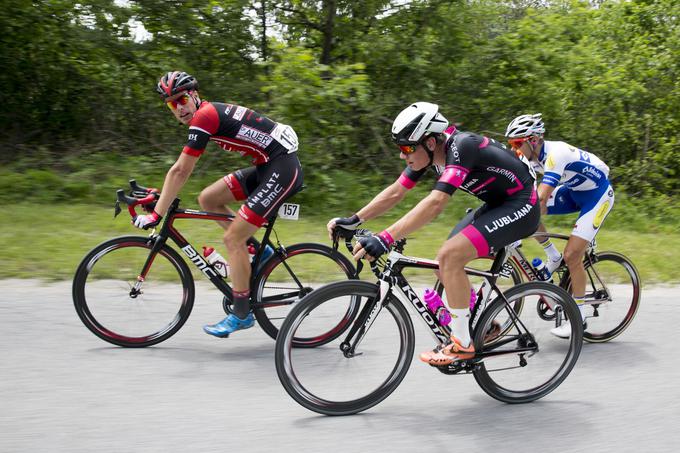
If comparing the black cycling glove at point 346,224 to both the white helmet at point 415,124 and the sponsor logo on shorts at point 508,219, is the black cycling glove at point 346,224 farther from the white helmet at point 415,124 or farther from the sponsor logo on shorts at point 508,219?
the sponsor logo on shorts at point 508,219

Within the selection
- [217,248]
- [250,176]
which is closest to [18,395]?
[250,176]

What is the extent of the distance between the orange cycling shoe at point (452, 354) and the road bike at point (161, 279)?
38.3 inches

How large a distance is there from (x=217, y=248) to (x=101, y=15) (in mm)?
5565

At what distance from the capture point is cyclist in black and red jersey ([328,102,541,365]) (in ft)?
13.5

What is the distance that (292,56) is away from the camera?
10469mm

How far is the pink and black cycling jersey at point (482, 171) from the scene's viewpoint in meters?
4.15

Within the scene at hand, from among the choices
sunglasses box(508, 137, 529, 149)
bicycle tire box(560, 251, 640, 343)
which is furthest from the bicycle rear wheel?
sunglasses box(508, 137, 529, 149)

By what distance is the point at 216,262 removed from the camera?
5.36m

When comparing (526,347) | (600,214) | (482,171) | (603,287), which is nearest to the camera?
(482,171)

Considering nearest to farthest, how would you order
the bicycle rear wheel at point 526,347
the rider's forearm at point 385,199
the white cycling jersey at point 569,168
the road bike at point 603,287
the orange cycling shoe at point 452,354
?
the orange cycling shoe at point 452,354, the bicycle rear wheel at point 526,347, the rider's forearm at point 385,199, the white cycling jersey at point 569,168, the road bike at point 603,287

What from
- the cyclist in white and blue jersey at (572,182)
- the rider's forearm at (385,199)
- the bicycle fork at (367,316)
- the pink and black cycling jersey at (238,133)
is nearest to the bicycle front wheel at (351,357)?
the bicycle fork at (367,316)

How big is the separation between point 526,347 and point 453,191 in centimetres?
119

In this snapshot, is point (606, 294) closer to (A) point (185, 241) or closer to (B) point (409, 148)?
(B) point (409, 148)

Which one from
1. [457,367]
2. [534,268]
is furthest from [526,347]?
[534,268]
